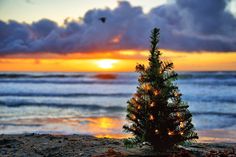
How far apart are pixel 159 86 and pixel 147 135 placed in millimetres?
942

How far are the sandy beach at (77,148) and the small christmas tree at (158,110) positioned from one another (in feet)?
0.91

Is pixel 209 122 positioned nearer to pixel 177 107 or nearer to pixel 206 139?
pixel 206 139

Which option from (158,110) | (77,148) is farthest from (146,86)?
(77,148)

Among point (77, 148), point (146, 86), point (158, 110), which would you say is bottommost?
point (77, 148)

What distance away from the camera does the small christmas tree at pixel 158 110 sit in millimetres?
7414

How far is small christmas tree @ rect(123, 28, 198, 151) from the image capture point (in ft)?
24.3

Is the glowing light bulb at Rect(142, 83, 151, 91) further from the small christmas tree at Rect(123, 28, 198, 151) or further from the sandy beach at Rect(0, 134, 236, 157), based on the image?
the sandy beach at Rect(0, 134, 236, 157)

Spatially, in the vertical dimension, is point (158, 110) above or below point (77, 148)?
above

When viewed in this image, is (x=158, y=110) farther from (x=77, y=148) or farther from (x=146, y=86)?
(x=77, y=148)

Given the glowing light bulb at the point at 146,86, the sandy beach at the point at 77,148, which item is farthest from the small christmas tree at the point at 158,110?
the sandy beach at the point at 77,148

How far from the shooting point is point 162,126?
7398 millimetres

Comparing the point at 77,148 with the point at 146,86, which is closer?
the point at 146,86

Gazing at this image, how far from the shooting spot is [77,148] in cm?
855

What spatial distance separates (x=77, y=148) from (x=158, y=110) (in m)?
2.17
